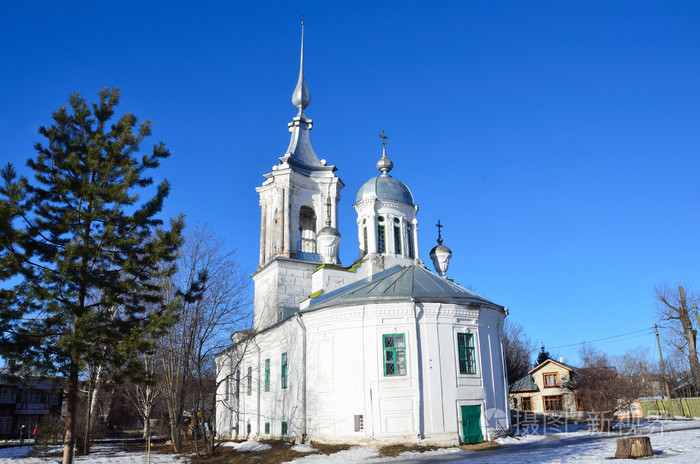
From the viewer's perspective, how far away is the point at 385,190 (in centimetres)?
3284

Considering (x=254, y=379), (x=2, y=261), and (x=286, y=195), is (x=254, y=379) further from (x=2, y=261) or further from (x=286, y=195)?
(x=2, y=261)

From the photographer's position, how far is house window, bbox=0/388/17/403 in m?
44.6

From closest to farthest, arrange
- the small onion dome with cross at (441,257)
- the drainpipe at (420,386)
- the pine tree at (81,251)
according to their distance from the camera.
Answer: the pine tree at (81,251), the drainpipe at (420,386), the small onion dome with cross at (441,257)

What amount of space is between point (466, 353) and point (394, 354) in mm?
3006

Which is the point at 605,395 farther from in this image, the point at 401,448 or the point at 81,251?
the point at 81,251

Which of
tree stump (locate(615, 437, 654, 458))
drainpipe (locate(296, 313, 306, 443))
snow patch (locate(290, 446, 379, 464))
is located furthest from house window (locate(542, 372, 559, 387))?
tree stump (locate(615, 437, 654, 458))

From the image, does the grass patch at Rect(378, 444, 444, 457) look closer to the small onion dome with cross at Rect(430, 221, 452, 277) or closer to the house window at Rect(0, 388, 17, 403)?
the small onion dome with cross at Rect(430, 221, 452, 277)

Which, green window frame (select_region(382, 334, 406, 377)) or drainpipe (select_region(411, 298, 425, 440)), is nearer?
drainpipe (select_region(411, 298, 425, 440))

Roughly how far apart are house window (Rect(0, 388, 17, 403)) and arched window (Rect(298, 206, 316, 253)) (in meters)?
28.2

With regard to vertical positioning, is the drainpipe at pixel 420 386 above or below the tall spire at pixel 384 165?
below

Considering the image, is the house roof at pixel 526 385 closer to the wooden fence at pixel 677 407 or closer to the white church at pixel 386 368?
the wooden fence at pixel 677 407

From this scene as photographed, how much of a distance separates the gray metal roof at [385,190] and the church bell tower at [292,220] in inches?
116

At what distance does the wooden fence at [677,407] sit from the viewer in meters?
39.3

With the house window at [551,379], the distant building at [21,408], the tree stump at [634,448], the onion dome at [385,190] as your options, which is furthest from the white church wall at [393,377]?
the distant building at [21,408]
